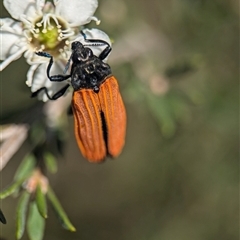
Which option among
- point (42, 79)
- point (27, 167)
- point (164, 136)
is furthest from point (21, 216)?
point (164, 136)

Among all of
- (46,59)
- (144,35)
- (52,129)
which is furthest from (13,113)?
(144,35)

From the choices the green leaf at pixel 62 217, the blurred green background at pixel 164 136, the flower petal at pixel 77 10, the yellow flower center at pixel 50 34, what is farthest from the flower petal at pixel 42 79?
the blurred green background at pixel 164 136

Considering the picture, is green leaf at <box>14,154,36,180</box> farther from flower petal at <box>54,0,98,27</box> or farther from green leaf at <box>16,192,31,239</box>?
flower petal at <box>54,0,98,27</box>

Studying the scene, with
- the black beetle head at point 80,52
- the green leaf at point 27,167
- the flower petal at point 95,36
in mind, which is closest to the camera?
the flower petal at point 95,36

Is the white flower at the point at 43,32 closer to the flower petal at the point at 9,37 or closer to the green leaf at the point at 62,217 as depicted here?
the flower petal at the point at 9,37

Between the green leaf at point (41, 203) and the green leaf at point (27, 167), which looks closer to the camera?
the green leaf at point (41, 203)

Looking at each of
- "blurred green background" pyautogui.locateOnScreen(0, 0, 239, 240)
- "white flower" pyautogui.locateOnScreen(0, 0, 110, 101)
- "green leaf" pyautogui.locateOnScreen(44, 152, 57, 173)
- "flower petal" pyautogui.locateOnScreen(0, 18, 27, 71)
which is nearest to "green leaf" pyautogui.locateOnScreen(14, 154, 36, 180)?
"green leaf" pyautogui.locateOnScreen(44, 152, 57, 173)

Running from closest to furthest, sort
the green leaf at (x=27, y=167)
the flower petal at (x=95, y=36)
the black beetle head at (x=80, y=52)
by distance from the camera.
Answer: the flower petal at (x=95, y=36) → the black beetle head at (x=80, y=52) → the green leaf at (x=27, y=167)

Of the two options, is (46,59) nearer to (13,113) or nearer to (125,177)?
(13,113)
